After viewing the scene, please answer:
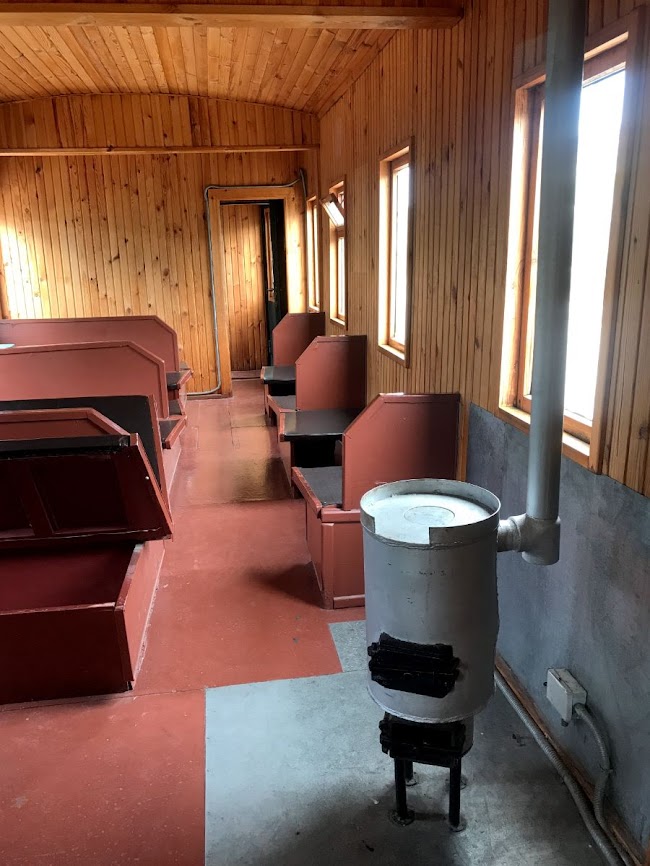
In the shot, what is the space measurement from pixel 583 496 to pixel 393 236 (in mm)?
2816

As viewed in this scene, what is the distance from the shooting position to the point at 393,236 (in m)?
4.41

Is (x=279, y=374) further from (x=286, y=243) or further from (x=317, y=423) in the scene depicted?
(x=286, y=243)

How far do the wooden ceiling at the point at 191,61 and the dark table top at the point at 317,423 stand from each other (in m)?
2.44

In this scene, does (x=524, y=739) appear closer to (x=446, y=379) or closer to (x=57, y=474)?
(x=446, y=379)

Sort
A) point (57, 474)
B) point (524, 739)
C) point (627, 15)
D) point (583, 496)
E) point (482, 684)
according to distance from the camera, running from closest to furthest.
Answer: point (627, 15), point (482, 684), point (583, 496), point (524, 739), point (57, 474)

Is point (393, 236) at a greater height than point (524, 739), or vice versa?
point (393, 236)

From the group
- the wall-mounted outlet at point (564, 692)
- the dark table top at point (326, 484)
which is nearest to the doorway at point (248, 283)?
the dark table top at point (326, 484)

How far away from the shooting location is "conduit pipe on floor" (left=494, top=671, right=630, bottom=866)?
1.93 metres

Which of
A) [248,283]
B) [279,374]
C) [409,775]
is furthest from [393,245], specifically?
[248,283]

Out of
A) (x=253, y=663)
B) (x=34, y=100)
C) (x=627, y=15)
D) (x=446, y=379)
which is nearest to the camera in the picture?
(x=627, y=15)

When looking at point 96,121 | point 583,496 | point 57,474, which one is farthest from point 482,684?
point 96,121

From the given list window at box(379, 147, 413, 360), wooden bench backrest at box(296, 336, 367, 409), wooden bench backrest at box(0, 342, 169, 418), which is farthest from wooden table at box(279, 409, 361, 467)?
wooden bench backrest at box(0, 342, 169, 418)

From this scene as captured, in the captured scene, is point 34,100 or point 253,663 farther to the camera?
point 34,100

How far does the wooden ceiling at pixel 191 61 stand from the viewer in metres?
4.65
